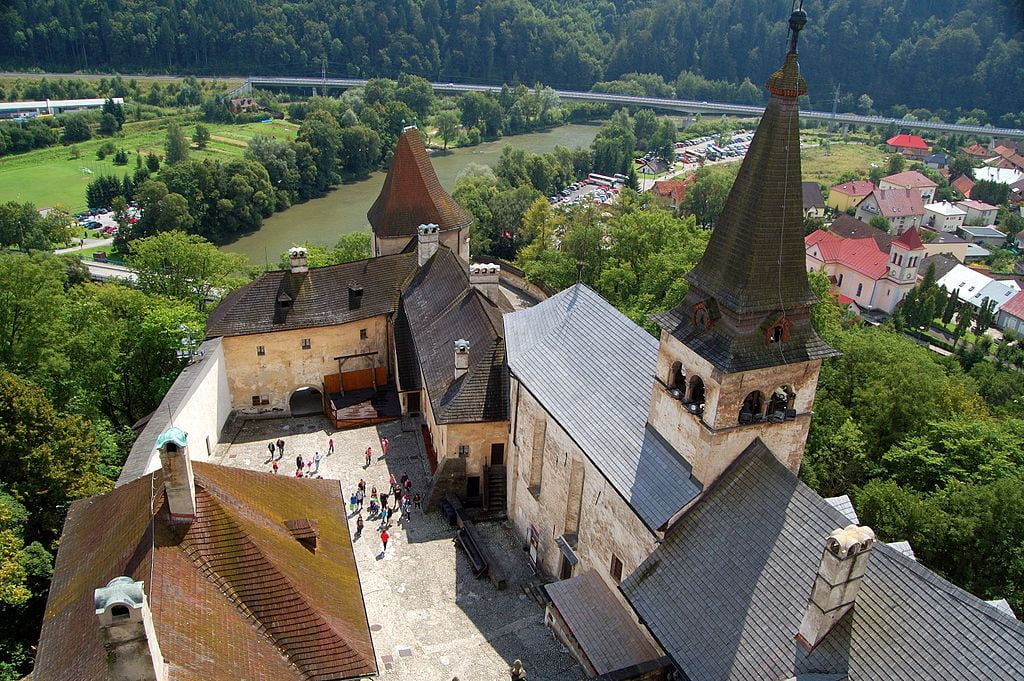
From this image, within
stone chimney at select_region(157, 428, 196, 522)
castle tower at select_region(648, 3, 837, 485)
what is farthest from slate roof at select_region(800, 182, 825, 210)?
stone chimney at select_region(157, 428, 196, 522)

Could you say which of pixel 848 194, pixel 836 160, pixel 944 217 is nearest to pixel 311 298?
pixel 848 194

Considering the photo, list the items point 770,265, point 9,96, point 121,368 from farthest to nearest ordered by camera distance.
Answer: point 9,96, point 121,368, point 770,265

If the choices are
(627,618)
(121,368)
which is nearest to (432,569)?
(627,618)

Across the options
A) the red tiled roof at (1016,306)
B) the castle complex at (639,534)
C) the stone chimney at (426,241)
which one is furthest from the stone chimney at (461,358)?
the red tiled roof at (1016,306)

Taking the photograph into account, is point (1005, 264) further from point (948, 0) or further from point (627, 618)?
point (948, 0)

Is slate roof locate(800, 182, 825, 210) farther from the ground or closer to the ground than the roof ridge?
closer to the ground

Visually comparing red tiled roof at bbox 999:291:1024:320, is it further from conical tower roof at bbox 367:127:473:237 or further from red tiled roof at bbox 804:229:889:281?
conical tower roof at bbox 367:127:473:237
